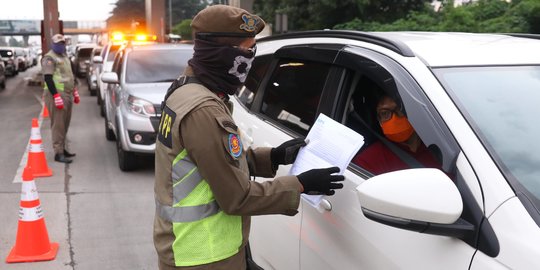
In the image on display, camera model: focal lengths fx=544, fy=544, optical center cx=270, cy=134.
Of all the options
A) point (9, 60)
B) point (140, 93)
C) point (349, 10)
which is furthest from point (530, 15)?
point (9, 60)

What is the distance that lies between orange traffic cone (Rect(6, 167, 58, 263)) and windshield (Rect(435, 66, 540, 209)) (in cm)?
342

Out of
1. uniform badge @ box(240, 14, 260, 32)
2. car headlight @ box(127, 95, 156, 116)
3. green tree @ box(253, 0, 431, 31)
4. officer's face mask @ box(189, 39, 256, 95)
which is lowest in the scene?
car headlight @ box(127, 95, 156, 116)

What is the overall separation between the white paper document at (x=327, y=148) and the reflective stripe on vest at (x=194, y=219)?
14.5 inches

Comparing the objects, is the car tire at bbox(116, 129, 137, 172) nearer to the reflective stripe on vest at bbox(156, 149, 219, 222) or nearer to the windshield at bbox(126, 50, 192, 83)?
the windshield at bbox(126, 50, 192, 83)

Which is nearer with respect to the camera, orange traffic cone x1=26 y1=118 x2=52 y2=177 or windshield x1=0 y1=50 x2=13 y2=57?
orange traffic cone x1=26 y1=118 x2=52 y2=177

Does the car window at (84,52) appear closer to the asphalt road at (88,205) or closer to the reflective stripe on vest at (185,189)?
the asphalt road at (88,205)

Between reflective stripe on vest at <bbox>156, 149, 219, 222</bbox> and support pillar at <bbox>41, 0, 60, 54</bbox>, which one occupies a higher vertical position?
support pillar at <bbox>41, 0, 60, 54</bbox>

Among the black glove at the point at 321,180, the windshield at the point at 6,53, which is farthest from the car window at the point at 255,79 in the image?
the windshield at the point at 6,53

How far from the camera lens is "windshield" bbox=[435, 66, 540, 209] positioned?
1.72 m

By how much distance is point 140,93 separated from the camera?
7.35 m

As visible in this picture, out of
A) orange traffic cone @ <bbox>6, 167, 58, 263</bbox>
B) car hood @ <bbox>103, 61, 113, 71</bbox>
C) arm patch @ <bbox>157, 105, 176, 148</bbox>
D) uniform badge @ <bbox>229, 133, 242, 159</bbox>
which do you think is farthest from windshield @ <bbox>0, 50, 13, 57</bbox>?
uniform badge @ <bbox>229, 133, 242, 159</bbox>

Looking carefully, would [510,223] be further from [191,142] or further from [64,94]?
[64,94]

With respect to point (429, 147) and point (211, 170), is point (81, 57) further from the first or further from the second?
point (429, 147)

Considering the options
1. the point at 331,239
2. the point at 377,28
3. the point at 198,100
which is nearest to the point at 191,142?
the point at 198,100
